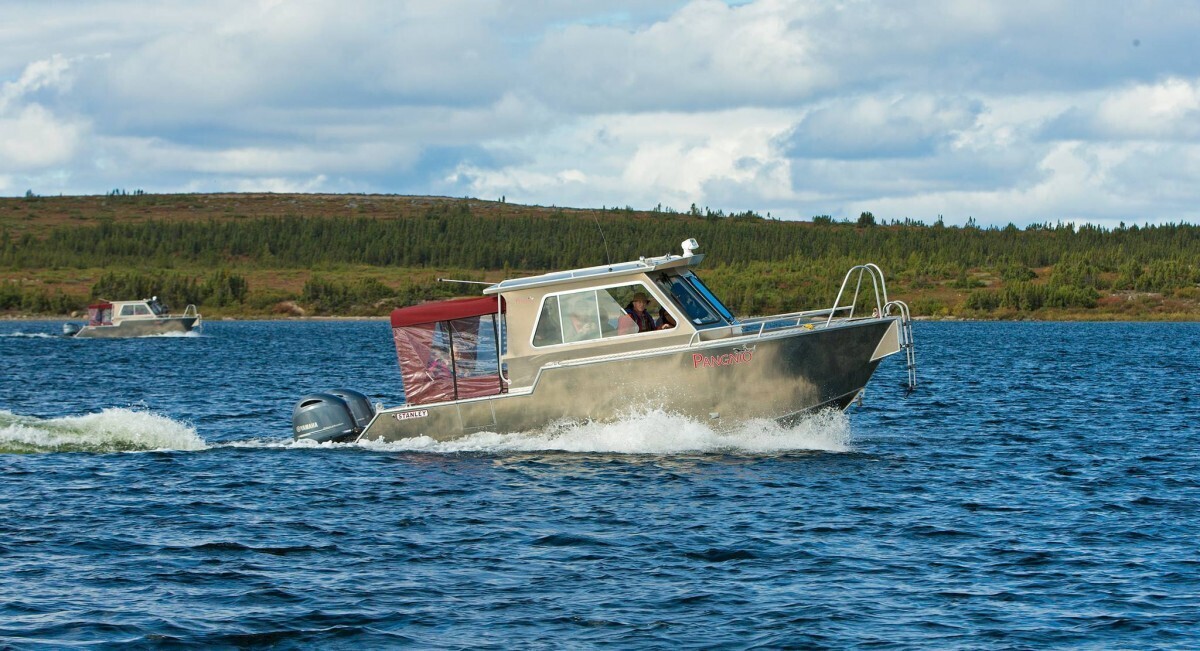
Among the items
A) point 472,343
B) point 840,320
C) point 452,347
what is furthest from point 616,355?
point 840,320

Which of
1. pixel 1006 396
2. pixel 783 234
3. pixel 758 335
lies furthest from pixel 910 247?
pixel 758 335

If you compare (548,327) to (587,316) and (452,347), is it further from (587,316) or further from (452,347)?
(452,347)

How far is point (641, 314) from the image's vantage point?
63.4 ft

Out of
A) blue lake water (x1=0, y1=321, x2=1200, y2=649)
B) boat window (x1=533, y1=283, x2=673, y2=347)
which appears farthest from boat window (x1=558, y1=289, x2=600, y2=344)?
blue lake water (x1=0, y1=321, x2=1200, y2=649)

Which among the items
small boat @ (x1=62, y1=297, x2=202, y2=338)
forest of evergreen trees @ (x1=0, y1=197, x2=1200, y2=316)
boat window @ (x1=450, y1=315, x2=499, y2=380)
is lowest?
boat window @ (x1=450, y1=315, x2=499, y2=380)

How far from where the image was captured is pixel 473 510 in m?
16.0

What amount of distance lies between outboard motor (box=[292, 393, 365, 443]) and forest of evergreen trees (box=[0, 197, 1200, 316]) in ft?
365

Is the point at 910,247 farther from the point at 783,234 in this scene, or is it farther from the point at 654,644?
the point at 654,644

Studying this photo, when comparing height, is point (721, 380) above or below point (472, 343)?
below

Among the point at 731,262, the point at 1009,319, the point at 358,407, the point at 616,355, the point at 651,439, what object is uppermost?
the point at 731,262

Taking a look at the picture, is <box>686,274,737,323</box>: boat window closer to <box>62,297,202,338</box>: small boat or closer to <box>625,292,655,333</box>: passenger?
<box>625,292,655,333</box>: passenger

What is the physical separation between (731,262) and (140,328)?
10126cm

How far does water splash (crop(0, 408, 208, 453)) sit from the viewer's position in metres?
21.9

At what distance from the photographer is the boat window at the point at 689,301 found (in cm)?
1938
